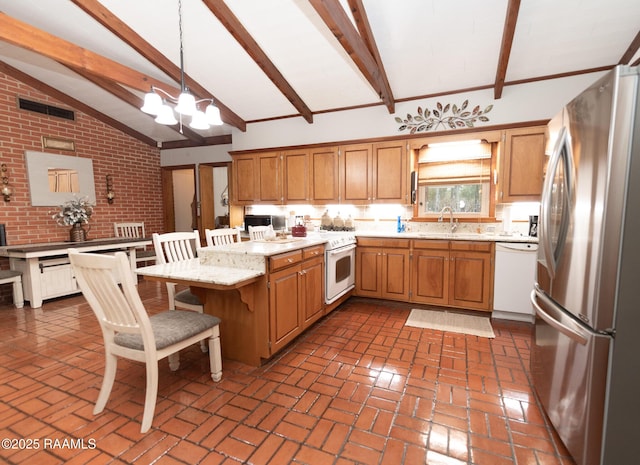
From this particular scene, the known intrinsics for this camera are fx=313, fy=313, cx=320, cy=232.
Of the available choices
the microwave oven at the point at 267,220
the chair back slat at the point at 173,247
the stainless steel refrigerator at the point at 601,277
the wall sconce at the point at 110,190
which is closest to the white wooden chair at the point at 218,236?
the chair back slat at the point at 173,247

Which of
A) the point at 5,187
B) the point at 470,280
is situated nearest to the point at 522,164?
the point at 470,280

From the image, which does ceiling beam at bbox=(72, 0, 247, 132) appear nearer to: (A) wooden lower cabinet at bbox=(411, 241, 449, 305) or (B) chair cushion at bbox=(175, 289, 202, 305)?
(B) chair cushion at bbox=(175, 289, 202, 305)

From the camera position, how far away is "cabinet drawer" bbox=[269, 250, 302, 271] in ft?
8.05

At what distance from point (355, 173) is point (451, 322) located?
2.30 metres

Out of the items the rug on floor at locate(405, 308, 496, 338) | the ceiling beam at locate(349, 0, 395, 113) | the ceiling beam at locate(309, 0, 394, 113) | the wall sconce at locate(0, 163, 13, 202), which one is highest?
the ceiling beam at locate(349, 0, 395, 113)

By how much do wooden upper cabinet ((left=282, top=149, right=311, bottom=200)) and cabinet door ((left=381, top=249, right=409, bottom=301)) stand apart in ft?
5.19

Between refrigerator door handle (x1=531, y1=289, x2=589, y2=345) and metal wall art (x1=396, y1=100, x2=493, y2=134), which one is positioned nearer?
refrigerator door handle (x1=531, y1=289, x2=589, y2=345)

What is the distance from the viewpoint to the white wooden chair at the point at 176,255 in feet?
8.70

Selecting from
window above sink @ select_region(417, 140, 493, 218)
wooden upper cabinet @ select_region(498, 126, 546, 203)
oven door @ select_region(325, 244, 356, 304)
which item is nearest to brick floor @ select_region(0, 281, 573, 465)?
oven door @ select_region(325, 244, 356, 304)

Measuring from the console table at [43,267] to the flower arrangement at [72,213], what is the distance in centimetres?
38

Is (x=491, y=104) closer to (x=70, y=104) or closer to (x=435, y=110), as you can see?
(x=435, y=110)

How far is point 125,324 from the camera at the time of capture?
1.84 m

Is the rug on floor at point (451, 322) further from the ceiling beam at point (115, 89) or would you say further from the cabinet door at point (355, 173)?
the ceiling beam at point (115, 89)

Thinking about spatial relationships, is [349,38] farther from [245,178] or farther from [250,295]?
[245,178]
